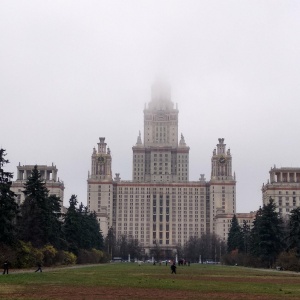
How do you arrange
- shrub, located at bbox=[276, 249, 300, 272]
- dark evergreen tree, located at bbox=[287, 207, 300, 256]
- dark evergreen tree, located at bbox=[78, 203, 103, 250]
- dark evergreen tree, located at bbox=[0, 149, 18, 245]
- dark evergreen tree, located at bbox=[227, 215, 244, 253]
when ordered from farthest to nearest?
dark evergreen tree, located at bbox=[227, 215, 244, 253] < dark evergreen tree, located at bbox=[78, 203, 103, 250] < dark evergreen tree, located at bbox=[287, 207, 300, 256] < shrub, located at bbox=[276, 249, 300, 272] < dark evergreen tree, located at bbox=[0, 149, 18, 245]

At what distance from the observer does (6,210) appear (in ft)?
213

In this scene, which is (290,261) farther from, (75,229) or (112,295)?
(112,295)

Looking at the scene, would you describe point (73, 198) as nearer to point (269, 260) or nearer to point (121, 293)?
point (269, 260)

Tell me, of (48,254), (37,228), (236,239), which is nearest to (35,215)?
(37,228)

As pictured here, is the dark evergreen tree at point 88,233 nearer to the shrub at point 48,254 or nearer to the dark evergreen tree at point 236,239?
the shrub at point 48,254

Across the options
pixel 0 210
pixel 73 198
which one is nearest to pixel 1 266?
pixel 0 210

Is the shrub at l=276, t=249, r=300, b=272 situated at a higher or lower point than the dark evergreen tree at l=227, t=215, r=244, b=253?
lower

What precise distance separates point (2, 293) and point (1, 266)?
111 feet

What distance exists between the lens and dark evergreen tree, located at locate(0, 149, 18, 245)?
63812 millimetres

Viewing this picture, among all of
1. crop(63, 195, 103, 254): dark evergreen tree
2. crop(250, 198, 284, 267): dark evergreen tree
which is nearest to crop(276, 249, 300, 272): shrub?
crop(250, 198, 284, 267): dark evergreen tree

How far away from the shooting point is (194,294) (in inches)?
1278

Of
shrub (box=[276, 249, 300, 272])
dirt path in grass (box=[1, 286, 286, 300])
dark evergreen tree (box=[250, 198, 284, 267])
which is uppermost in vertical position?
Answer: dark evergreen tree (box=[250, 198, 284, 267])

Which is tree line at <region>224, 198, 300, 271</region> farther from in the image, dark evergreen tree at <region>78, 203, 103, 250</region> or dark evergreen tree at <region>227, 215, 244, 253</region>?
dark evergreen tree at <region>78, 203, 103, 250</region>

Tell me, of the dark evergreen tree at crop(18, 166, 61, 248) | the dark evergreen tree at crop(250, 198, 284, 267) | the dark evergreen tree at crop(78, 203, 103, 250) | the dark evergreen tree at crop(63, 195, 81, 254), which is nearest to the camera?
the dark evergreen tree at crop(18, 166, 61, 248)
